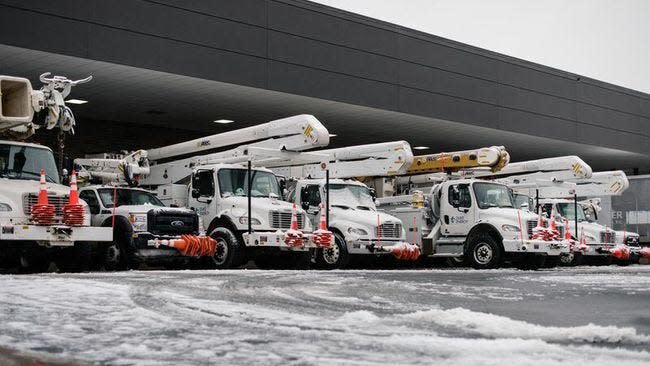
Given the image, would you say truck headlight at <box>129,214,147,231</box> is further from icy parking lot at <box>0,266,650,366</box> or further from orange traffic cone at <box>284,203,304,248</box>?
icy parking lot at <box>0,266,650,366</box>

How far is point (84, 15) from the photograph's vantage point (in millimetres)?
20469

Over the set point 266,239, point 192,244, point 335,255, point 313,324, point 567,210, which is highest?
point 567,210

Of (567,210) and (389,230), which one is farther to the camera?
(567,210)

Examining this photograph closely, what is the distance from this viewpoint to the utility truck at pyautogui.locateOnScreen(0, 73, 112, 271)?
47.4 ft

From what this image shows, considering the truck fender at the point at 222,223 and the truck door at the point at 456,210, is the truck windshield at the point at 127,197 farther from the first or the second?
the truck door at the point at 456,210

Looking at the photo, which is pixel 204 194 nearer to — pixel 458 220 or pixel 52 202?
pixel 52 202

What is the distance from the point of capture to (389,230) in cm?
2145

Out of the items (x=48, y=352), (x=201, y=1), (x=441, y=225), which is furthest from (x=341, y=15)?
(x=48, y=352)

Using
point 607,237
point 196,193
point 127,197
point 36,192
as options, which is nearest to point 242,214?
point 196,193

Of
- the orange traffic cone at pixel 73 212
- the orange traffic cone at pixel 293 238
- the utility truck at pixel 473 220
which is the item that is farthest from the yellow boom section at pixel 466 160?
the orange traffic cone at pixel 73 212

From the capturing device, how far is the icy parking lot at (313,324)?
5.79m

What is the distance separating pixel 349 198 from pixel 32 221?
9478 mm

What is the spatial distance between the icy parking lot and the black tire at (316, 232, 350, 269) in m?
8.53

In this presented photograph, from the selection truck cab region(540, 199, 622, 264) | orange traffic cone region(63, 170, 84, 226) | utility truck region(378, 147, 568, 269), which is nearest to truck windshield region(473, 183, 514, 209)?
utility truck region(378, 147, 568, 269)
